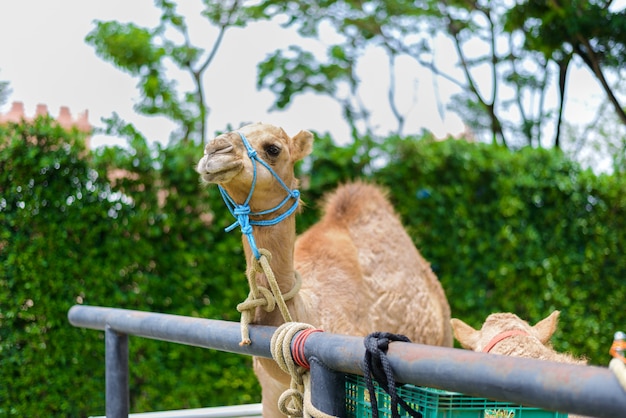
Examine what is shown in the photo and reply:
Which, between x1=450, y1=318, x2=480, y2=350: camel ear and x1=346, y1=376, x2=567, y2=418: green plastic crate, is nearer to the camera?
x1=346, y1=376, x2=567, y2=418: green plastic crate

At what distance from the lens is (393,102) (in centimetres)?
1886

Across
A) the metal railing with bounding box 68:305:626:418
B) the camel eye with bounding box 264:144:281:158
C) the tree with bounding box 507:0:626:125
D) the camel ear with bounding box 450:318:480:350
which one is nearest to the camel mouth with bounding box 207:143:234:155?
the camel eye with bounding box 264:144:281:158

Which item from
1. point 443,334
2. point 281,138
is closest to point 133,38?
point 443,334

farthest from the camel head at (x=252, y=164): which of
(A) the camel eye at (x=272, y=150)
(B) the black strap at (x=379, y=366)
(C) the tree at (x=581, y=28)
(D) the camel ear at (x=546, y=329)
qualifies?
(C) the tree at (x=581, y=28)

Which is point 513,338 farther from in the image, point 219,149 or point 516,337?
point 219,149

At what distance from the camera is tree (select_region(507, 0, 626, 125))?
7.03 metres

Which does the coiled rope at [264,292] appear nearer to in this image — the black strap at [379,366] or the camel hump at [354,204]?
the black strap at [379,366]

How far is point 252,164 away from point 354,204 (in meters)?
2.32

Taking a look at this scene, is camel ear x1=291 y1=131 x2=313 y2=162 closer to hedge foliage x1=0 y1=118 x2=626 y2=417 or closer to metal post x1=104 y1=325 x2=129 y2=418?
metal post x1=104 y1=325 x2=129 y2=418

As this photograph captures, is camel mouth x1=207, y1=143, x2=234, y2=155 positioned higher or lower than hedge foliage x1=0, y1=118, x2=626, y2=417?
higher

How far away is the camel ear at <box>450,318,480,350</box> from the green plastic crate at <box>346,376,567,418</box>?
1471mm

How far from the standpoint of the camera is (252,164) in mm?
2471

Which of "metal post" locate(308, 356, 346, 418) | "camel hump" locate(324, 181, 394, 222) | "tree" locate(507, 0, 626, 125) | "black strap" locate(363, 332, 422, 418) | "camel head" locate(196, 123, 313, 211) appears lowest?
"metal post" locate(308, 356, 346, 418)

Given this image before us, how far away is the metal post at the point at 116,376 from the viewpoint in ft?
9.10
